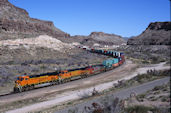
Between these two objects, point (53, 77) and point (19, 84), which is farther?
point (53, 77)

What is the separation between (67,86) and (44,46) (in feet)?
144

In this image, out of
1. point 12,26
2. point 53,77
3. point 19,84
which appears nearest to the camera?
point 19,84

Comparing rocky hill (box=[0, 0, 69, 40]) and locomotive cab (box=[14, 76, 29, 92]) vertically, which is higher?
rocky hill (box=[0, 0, 69, 40])

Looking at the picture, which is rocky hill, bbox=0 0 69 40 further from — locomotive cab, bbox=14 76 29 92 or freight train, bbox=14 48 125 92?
locomotive cab, bbox=14 76 29 92

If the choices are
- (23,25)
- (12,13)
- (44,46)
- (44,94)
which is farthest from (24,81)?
(12,13)

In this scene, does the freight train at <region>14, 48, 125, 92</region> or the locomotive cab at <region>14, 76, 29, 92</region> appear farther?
the freight train at <region>14, 48, 125, 92</region>

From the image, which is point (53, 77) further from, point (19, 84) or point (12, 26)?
point (12, 26)

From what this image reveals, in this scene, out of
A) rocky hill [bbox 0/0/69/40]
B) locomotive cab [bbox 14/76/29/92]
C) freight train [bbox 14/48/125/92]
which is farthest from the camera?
rocky hill [bbox 0/0/69/40]

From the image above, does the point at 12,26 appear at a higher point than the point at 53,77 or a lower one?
higher

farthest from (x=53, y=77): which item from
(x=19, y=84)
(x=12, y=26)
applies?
(x=12, y=26)

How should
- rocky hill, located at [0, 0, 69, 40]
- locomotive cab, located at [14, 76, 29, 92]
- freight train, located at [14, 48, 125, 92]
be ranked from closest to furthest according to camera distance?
locomotive cab, located at [14, 76, 29, 92], freight train, located at [14, 48, 125, 92], rocky hill, located at [0, 0, 69, 40]

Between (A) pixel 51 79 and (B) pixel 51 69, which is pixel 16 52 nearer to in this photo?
(B) pixel 51 69

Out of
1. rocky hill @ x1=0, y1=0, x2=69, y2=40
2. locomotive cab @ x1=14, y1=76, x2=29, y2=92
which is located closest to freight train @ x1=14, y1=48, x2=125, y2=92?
locomotive cab @ x1=14, y1=76, x2=29, y2=92

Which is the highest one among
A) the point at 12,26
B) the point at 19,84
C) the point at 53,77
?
the point at 12,26
